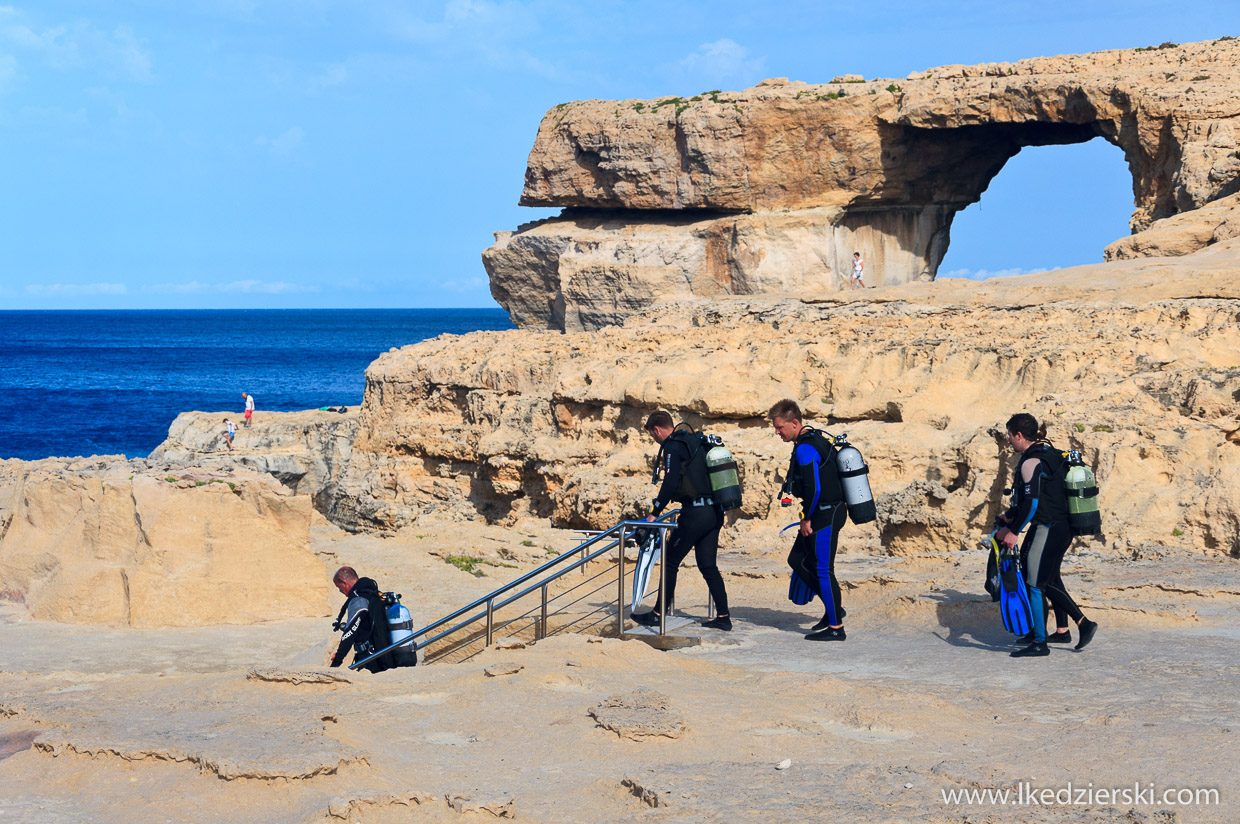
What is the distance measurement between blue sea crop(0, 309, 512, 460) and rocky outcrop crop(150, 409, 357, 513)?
323cm

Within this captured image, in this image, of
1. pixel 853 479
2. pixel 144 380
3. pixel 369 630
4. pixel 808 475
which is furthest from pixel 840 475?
pixel 144 380

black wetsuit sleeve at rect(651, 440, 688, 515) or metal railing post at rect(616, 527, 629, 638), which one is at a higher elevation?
black wetsuit sleeve at rect(651, 440, 688, 515)

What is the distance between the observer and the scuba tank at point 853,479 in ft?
23.1

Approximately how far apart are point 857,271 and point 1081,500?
1936 cm

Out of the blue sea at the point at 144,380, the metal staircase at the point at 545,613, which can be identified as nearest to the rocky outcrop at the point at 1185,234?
the metal staircase at the point at 545,613

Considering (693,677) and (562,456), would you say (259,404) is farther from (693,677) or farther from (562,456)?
(693,677)

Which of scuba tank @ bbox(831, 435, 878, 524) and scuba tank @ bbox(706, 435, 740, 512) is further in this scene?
scuba tank @ bbox(706, 435, 740, 512)

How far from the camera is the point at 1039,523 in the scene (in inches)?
267

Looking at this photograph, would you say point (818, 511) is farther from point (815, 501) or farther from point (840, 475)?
point (840, 475)

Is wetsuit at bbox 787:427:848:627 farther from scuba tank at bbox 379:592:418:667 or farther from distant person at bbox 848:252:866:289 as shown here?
distant person at bbox 848:252:866:289

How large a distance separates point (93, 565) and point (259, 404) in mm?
54633

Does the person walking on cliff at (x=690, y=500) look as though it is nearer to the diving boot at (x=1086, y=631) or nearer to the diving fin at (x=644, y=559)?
the diving fin at (x=644, y=559)

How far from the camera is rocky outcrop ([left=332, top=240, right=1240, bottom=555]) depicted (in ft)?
34.0

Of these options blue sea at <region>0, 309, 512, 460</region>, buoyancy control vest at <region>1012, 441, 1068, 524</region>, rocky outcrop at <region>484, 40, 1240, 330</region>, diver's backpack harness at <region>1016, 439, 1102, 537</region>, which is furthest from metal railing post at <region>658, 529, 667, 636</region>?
blue sea at <region>0, 309, 512, 460</region>
